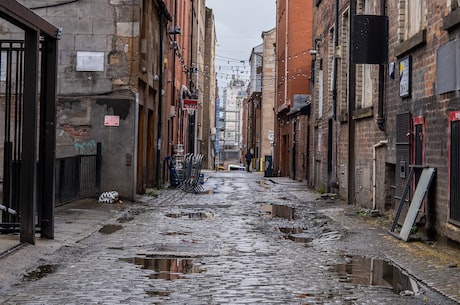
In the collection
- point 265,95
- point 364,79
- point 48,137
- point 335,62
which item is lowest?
point 48,137

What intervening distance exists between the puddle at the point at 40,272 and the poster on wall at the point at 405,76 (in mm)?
6627

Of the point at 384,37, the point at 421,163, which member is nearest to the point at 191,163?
the point at 384,37

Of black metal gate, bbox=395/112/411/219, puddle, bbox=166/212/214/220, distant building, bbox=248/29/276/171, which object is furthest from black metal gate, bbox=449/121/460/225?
distant building, bbox=248/29/276/171

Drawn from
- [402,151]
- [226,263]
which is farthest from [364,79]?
[226,263]

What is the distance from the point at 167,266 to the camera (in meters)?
7.79

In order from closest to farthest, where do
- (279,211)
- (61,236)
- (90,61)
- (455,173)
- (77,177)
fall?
(455,173) → (61,236) → (77,177) → (279,211) → (90,61)

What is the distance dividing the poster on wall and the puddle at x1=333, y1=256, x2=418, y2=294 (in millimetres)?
3780

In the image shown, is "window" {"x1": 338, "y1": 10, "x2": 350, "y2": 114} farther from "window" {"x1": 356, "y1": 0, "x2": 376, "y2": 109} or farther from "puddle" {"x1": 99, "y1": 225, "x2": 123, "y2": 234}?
"puddle" {"x1": 99, "y1": 225, "x2": 123, "y2": 234}

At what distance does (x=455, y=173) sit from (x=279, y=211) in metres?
6.75

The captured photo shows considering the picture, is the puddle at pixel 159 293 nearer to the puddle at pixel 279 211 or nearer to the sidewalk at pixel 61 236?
the sidewalk at pixel 61 236

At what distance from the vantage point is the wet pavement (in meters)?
6.22

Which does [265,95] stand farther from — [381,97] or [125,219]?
[125,219]

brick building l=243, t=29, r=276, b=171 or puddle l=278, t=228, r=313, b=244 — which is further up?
brick building l=243, t=29, r=276, b=171

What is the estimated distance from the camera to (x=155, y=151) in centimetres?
2109
